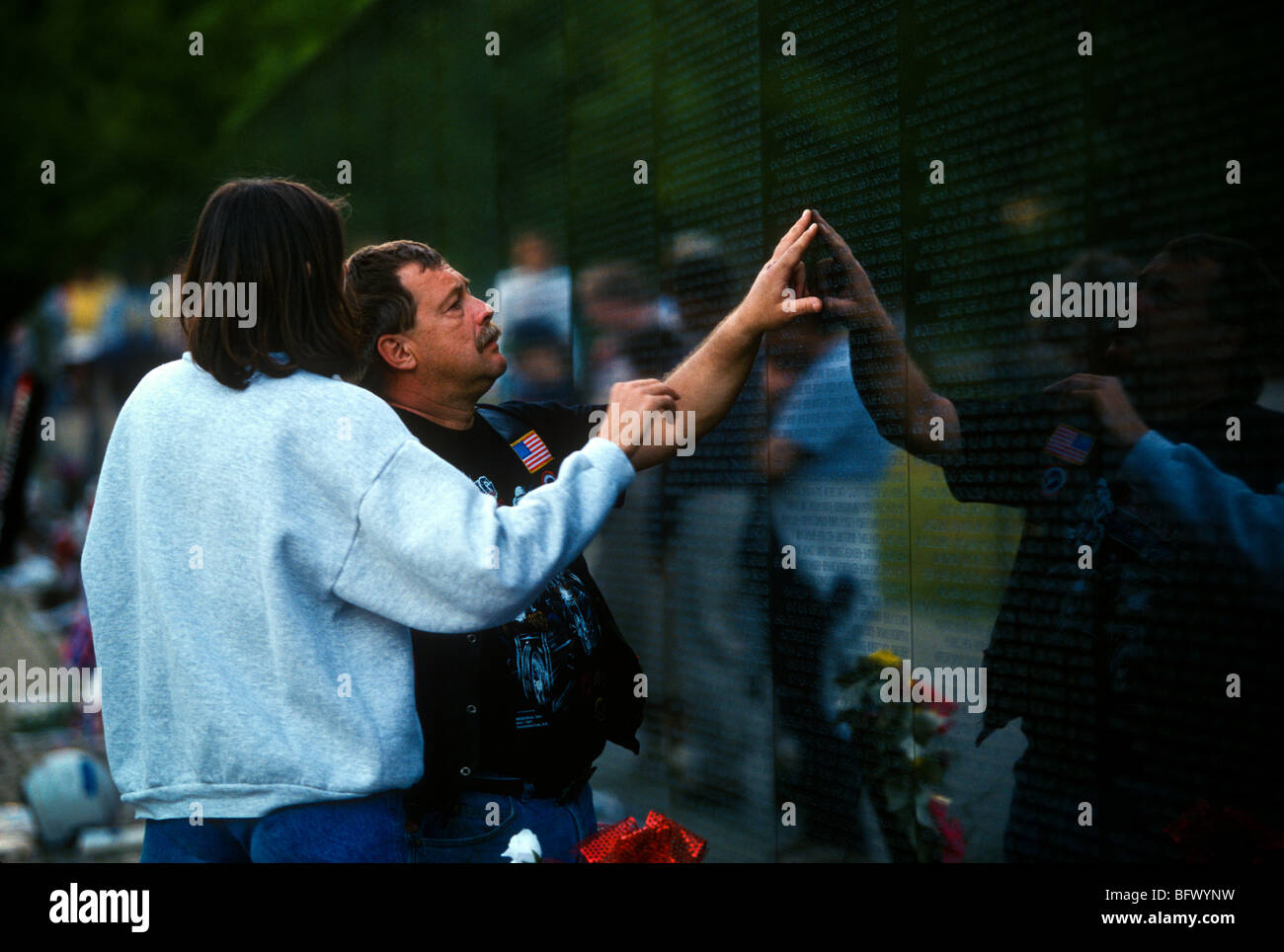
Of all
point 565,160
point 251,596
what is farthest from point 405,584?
point 565,160

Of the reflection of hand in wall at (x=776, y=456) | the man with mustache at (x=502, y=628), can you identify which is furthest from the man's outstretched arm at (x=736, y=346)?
the reflection of hand in wall at (x=776, y=456)

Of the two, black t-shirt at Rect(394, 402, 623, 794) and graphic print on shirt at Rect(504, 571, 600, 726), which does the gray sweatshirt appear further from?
graphic print on shirt at Rect(504, 571, 600, 726)

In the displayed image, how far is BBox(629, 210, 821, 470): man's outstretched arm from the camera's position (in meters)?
3.15

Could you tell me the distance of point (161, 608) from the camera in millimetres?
2283

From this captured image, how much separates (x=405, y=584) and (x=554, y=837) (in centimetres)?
101

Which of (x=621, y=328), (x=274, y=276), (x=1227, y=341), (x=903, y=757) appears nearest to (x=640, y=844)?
(x=903, y=757)

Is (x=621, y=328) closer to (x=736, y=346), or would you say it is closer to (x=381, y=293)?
(x=736, y=346)

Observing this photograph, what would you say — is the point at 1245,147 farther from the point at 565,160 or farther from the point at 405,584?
the point at 565,160

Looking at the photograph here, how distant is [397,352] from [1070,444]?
151cm

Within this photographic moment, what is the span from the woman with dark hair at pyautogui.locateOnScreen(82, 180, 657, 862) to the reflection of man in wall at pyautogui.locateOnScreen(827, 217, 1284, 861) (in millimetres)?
1024

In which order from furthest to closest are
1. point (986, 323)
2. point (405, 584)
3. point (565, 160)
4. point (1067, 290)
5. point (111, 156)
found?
point (111, 156)
point (565, 160)
point (986, 323)
point (1067, 290)
point (405, 584)

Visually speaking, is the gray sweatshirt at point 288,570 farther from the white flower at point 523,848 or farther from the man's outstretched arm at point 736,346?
the man's outstretched arm at point 736,346

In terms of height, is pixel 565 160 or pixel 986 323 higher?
pixel 565 160

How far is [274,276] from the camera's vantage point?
240 centimetres
